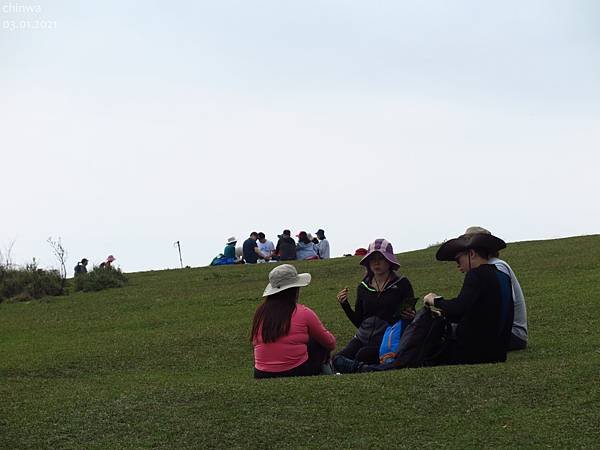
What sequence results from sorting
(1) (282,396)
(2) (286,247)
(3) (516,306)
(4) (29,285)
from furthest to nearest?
(2) (286,247) < (4) (29,285) < (3) (516,306) < (1) (282,396)

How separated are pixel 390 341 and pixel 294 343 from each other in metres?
1.24

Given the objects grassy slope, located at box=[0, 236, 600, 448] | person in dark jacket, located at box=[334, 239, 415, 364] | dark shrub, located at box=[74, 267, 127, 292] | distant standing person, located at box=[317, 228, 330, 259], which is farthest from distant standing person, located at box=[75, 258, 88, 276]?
person in dark jacket, located at box=[334, 239, 415, 364]

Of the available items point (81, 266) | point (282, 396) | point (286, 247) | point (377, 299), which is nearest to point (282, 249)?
point (286, 247)

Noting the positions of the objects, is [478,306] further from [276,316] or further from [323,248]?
[323,248]

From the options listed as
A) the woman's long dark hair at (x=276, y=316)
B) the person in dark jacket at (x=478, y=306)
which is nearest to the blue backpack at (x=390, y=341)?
the person in dark jacket at (x=478, y=306)

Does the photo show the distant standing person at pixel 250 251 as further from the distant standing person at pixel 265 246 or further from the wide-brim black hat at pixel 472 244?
the wide-brim black hat at pixel 472 244

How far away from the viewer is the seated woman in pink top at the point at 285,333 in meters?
11.7

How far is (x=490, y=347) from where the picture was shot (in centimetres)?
Result: 1172

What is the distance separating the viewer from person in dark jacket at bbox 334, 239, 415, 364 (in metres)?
12.6

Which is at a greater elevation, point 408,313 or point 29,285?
point 29,285

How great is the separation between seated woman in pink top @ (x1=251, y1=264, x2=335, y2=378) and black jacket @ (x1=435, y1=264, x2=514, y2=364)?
4.76ft

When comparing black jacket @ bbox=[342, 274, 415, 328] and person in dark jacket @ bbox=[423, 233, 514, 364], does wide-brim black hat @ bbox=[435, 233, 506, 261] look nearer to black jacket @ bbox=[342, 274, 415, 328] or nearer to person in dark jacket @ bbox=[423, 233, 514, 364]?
person in dark jacket @ bbox=[423, 233, 514, 364]

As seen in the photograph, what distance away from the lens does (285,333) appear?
459 inches

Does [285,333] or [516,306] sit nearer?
[285,333]
